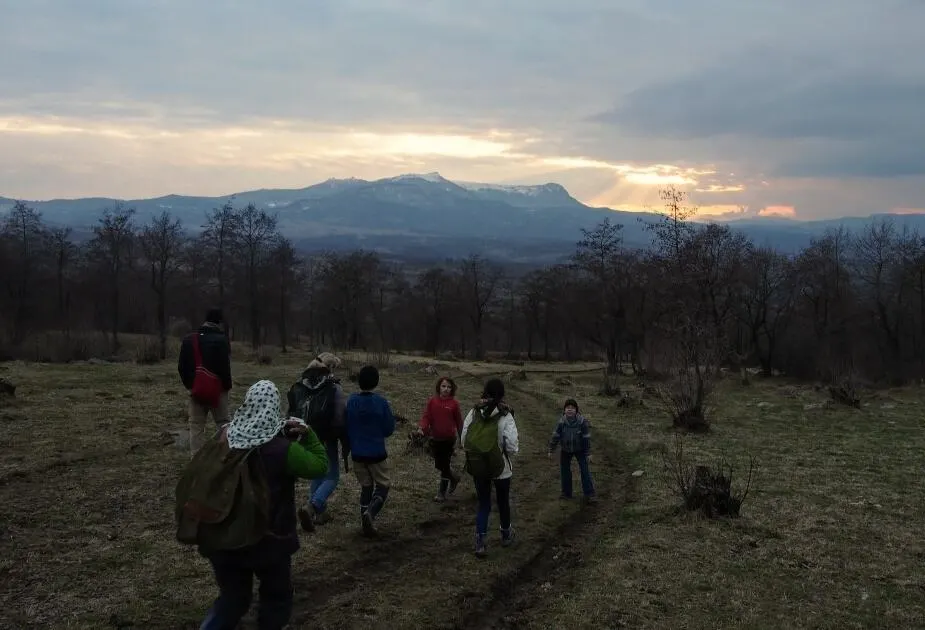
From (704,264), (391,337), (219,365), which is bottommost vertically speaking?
(391,337)

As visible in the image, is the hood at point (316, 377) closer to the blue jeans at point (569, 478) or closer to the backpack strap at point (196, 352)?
the backpack strap at point (196, 352)

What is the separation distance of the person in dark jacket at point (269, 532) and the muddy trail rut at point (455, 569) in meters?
1.47

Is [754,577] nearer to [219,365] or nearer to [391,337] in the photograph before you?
[219,365]

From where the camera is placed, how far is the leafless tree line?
38734mm

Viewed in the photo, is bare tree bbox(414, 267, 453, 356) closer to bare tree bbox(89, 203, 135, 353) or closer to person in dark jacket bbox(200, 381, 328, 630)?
bare tree bbox(89, 203, 135, 353)

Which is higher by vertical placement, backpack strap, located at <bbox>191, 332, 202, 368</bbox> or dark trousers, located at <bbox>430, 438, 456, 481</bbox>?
backpack strap, located at <bbox>191, 332, 202, 368</bbox>

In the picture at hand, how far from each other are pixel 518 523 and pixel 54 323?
48.8 meters

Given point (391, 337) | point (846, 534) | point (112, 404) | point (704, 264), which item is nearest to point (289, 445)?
point (846, 534)

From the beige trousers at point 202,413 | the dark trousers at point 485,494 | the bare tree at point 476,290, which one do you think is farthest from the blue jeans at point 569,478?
the bare tree at point 476,290

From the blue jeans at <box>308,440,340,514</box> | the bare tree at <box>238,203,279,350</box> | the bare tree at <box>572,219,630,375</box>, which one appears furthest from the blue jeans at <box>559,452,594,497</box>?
the bare tree at <box>238,203,279,350</box>

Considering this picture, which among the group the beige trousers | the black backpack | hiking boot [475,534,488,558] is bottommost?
hiking boot [475,534,488,558]

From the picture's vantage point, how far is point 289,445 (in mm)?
4340

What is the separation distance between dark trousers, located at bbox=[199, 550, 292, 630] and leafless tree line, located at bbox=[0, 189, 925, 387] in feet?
88.0

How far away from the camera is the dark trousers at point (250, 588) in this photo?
4.21m
